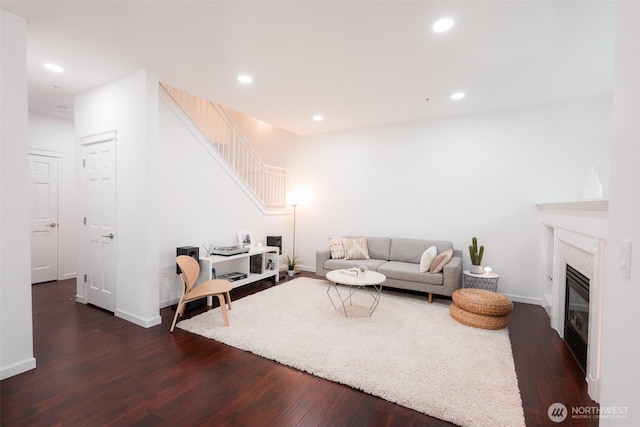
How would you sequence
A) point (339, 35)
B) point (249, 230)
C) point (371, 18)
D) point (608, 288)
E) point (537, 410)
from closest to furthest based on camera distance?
1. point (608, 288)
2. point (537, 410)
3. point (371, 18)
4. point (339, 35)
5. point (249, 230)

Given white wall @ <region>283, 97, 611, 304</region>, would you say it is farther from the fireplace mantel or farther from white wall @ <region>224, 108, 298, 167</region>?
the fireplace mantel

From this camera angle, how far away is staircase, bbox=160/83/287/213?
4941 mm

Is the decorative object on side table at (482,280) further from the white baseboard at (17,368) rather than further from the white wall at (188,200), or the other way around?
the white baseboard at (17,368)

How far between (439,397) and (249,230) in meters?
3.91

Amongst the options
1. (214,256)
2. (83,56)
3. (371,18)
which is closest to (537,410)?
(371,18)

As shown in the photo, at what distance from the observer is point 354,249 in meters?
4.86

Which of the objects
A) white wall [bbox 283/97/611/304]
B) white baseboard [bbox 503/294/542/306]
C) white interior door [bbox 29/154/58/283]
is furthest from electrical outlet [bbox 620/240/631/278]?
white interior door [bbox 29/154/58/283]

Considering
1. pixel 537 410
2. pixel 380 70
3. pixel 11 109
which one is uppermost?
pixel 380 70

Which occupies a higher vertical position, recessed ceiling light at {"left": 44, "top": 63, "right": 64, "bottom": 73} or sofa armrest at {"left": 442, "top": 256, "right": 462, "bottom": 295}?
recessed ceiling light at {"left": 44, "top": 63, "right": 64, "bottom": 73}

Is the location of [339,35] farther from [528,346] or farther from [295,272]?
[295,272]

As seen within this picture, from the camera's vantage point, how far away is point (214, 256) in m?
4.10

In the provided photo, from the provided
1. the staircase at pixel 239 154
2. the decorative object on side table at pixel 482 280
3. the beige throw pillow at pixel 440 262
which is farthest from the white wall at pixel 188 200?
the decorative object on side table at pixel 482 280

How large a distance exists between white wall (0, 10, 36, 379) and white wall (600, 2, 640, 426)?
3.62m

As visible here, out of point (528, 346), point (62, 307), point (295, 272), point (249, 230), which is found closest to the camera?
point (528, 346)
